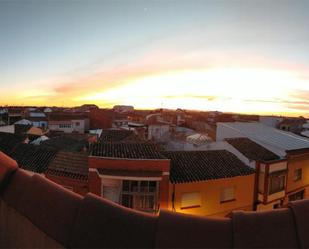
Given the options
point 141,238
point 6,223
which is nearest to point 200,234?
point 141,238

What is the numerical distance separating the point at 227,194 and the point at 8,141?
18.6 m

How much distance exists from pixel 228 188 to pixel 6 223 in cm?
1783

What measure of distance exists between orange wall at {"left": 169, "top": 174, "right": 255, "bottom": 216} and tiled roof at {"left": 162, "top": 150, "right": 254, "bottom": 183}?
34cm

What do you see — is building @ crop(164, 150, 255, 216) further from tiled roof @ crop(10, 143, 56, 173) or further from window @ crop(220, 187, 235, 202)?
tiled roof @ crop(10, 143, 56, 173)

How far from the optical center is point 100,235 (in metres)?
1.46

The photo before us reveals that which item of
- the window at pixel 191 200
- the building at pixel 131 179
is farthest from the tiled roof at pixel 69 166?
the window at pixel 191 200

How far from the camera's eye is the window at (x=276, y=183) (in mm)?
20172

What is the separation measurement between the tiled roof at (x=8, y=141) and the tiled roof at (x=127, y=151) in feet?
31.2

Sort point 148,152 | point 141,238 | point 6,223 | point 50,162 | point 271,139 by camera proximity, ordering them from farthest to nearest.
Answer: point 271,139 → point 50,162 → point 148,152 → point 6,223 → point 141,238

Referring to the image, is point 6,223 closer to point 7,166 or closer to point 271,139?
point 7,166

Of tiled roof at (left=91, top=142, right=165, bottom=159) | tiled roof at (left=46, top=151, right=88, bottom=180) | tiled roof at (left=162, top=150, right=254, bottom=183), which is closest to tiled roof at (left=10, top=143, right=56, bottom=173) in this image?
tiled roof at (left=46, top=151, right=88, bottom=180)

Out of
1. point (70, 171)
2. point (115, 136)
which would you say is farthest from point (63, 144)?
point (70, 171)

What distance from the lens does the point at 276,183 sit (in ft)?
68.5

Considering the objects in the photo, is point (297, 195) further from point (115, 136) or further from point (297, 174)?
point (115, 136)
